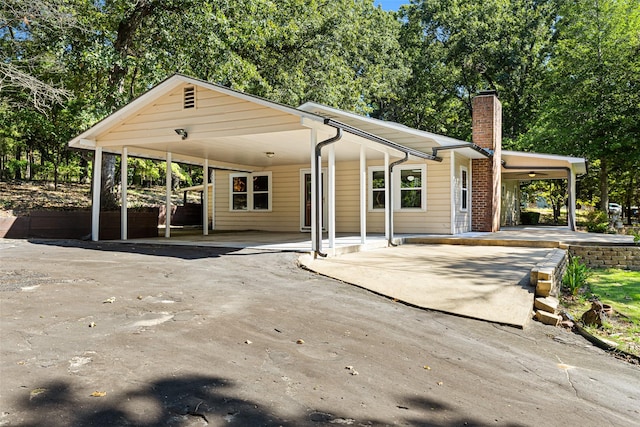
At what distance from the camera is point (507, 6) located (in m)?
27.1

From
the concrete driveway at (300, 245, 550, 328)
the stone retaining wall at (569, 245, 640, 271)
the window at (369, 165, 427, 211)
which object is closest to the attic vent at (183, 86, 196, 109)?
the concrete driveway at (300, 245, 550, 328)

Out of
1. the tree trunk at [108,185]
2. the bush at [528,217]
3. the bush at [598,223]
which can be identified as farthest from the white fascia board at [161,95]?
the bush at [528,217]

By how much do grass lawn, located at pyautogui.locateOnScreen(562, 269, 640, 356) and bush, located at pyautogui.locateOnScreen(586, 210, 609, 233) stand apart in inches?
279

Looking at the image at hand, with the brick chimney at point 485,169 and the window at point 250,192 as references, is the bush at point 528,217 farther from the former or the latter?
the window at point 250,192

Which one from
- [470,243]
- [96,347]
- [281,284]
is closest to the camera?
[96,347]

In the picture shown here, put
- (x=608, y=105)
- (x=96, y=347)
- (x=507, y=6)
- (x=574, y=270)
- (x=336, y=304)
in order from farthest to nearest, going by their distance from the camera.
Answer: (x=507, y=6), (x=608, y=105), (x=574, y=270), (x=336, y=304), (x=96, y=347)

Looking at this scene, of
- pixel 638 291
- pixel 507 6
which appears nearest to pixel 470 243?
pixel 638 291

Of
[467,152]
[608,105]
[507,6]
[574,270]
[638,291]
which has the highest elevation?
[507,6]

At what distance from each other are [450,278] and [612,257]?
22.7 ft

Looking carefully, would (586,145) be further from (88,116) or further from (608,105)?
(88,116)

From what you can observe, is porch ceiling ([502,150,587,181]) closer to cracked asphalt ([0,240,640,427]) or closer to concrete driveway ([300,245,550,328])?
concrete driveway ([300,245,550,328])

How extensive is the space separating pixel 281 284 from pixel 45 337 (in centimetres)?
289

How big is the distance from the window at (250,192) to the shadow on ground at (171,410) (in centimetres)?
1319

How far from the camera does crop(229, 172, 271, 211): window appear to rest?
615 inches
